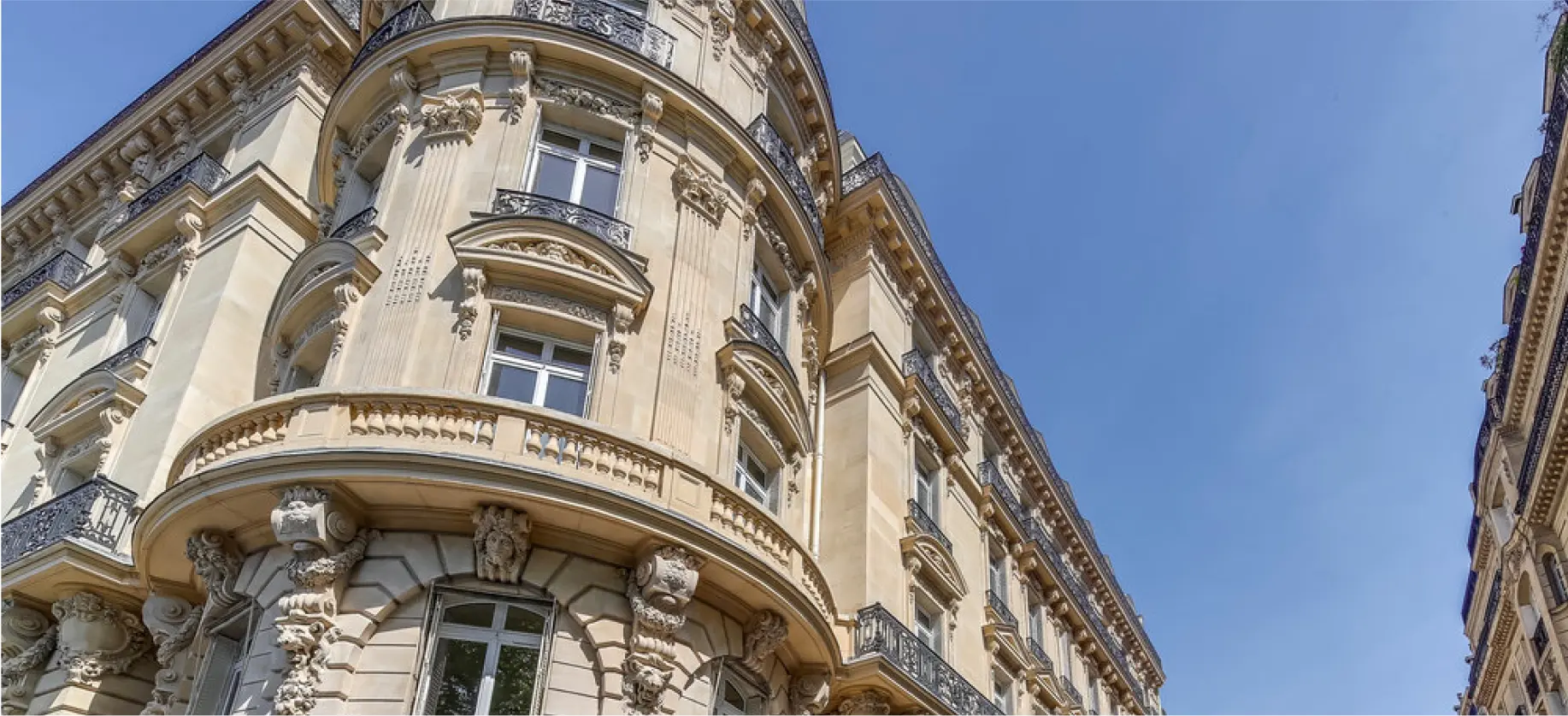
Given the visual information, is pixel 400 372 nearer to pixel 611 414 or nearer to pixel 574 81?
pixel 611 414

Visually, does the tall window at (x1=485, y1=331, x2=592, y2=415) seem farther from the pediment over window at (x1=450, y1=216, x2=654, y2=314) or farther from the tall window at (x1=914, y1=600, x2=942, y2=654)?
the tall window at (x1=914, y1=600, x2=942, y2=654)

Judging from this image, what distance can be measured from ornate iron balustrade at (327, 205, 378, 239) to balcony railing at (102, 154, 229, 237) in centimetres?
590

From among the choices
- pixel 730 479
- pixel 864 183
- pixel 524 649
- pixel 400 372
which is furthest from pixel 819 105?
pixel 524 649

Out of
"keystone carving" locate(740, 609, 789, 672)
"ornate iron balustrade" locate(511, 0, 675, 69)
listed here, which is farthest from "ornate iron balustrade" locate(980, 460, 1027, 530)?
"keystone carving" locate(740, 609, 789, 672)

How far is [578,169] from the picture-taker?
16.0 meters

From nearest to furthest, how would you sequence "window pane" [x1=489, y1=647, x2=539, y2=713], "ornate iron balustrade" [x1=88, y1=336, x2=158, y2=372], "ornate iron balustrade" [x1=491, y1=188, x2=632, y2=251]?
1. "window pane" [x1=489, y1=647, x2=539, y2=713]
2. "ornate iron balustrade" [x1=491, y1=188, x2=632, y2=251]
3. "ornate iron balustrade" [x1=88, y1=336, x2=158, y2=372]

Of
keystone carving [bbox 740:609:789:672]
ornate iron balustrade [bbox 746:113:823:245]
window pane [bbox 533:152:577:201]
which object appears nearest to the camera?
keystone carving [bbox 740:609:789:672]

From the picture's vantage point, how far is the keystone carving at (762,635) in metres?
13.1

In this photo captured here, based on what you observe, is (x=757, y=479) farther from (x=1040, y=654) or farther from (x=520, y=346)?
(x=1040, y=654)

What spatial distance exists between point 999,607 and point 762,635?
12969 millimetres

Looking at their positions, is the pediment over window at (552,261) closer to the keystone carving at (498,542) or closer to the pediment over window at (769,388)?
the pediment over window at (769,388)

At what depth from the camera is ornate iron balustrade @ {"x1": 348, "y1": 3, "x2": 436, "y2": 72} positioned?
56.9 feet

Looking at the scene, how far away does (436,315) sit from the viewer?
13500 millimetres

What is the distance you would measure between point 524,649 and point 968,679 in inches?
485
